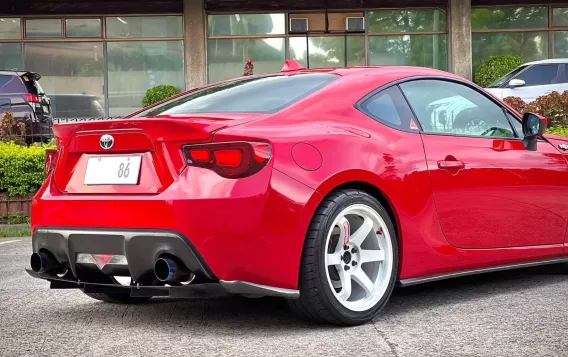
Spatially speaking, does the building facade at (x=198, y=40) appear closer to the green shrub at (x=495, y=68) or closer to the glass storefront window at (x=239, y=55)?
the glass storefront window at (x=239, y=55)

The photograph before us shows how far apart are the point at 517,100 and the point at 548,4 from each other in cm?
1025

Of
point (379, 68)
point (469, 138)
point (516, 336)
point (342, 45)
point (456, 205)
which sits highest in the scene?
point (342, 45)

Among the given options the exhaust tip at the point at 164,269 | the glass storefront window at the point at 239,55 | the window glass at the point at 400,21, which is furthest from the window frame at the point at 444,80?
the window glass at the point at 400,21

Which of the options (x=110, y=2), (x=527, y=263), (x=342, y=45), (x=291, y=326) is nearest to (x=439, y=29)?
(x=342, y=45)

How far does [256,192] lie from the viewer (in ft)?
14.6

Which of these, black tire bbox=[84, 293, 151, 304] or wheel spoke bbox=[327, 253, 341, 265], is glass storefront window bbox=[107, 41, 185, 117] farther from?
wheel spoke bbox=[327, 253, 341, 265]

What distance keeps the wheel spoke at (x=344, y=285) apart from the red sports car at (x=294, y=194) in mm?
11

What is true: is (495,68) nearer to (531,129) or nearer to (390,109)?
(531,129)

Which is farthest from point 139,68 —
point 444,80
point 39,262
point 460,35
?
point 39,262

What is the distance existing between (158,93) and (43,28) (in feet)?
→ 12.5

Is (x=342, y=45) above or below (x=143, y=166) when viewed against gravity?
above

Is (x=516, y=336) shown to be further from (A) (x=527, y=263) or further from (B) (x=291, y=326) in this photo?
(A) (x=527, y=263)

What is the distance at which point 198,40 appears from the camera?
934 inches

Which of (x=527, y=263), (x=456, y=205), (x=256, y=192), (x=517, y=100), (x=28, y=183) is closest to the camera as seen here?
(x=256, y=192)
